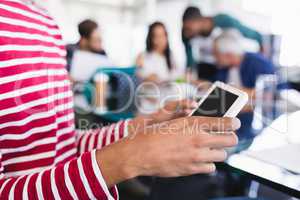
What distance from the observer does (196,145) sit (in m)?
0.33

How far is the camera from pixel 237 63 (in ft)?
5.04

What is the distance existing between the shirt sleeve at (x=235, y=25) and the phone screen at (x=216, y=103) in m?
1.06

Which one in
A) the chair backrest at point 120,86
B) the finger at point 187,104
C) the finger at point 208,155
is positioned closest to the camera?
the finger at point 208,155

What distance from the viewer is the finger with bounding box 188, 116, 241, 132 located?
34 centimetres

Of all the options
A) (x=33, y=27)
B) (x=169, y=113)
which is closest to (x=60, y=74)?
(x=33, y=27)

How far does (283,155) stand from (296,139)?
126mm

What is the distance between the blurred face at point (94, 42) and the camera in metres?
1.51

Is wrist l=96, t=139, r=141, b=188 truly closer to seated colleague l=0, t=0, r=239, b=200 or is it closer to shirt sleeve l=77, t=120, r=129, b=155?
seated colleague l=0, t=0, r=239, b=200

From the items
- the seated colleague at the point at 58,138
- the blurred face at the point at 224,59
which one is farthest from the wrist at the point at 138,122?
the blurred face at the point at 224,59

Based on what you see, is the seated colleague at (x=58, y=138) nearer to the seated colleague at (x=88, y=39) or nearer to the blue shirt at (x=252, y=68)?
the seated colleague at (x=88, y=39)

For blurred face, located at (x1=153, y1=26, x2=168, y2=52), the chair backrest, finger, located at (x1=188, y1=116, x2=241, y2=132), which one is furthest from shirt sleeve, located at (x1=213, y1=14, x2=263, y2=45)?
finger, located at (x1=188, y1=116, x2=241, y2=132)

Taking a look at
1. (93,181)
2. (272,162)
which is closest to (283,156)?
(272,162)

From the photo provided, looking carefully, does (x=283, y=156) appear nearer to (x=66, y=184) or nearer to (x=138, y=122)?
(x=138, y=122)

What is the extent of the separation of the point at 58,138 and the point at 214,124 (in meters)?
0.34
